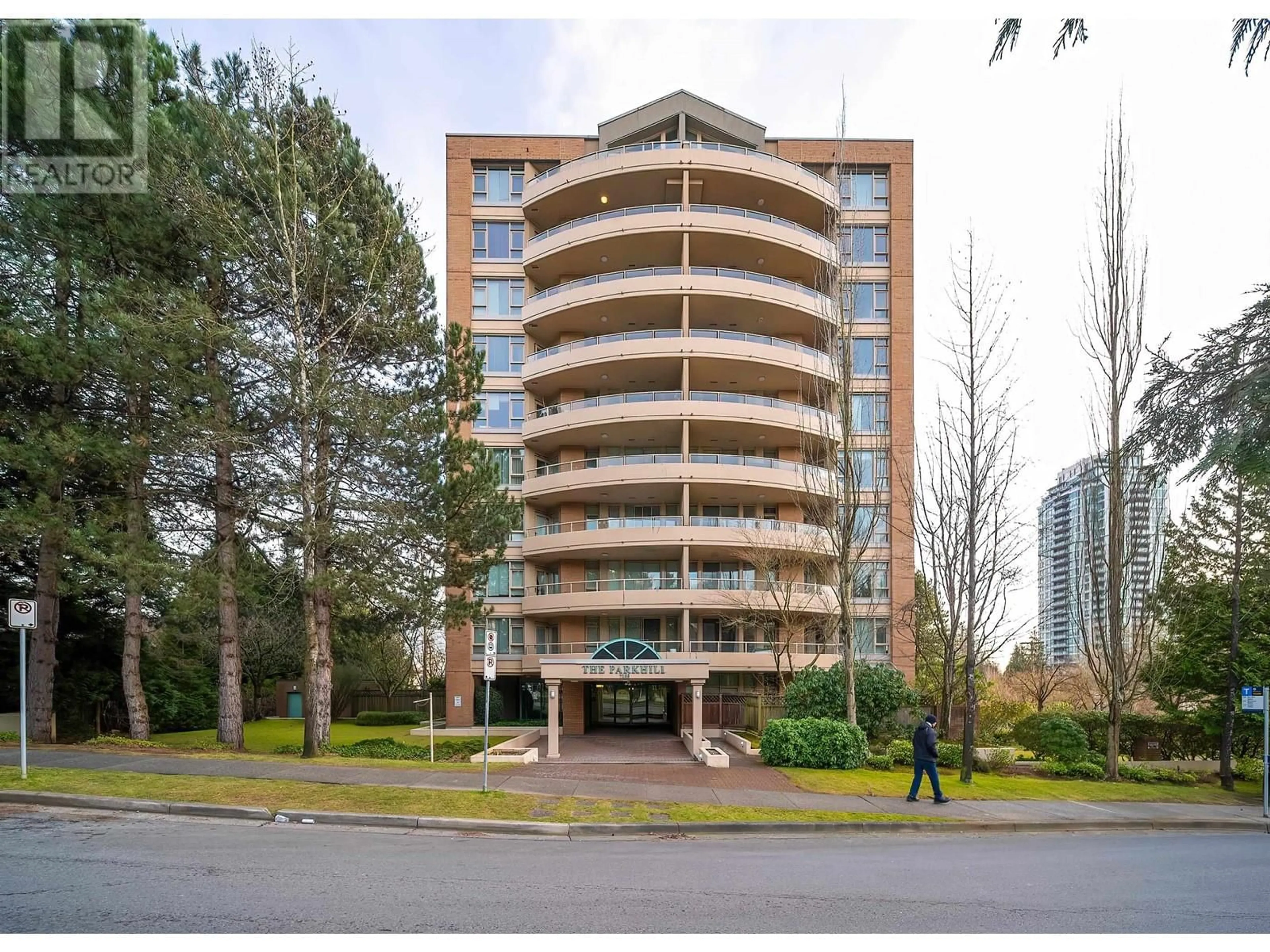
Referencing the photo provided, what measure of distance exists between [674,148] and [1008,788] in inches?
1051

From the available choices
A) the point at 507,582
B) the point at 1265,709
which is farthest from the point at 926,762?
the point at 507,582

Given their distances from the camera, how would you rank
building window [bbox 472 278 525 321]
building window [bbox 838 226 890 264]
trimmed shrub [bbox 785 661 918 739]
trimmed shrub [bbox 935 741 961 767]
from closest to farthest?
trimmed shrub [bbox 935 741 961 767]
trimmed shrub [bbox 785 661 918 739]
building window [bbox 472 278 525 321]
building window [bbox 838 226 890 264]

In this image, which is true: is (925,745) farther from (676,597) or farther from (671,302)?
(671,302)

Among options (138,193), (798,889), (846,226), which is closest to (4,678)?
(138,193)

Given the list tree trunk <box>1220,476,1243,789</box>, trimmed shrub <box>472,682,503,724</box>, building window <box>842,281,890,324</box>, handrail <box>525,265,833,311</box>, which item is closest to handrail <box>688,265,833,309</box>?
handrail <box>525,265,833,311</box>

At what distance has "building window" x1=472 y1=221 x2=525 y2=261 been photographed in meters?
34.0

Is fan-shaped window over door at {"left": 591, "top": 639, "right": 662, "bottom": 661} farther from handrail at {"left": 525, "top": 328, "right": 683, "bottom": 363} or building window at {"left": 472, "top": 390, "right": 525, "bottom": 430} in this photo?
building window at {"left": 472, "top": 390, "right": 525, "bottom": 430}

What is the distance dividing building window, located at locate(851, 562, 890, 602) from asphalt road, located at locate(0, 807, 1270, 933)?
18.6 m

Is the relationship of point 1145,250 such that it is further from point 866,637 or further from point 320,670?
point 320,670

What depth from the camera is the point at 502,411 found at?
33.1m

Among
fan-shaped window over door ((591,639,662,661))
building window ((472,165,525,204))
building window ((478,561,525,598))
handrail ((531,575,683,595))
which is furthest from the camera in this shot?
building window ((472,165,525,204))

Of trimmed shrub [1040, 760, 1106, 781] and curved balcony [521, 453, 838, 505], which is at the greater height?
curved balcony [521, 453, 838, 505]

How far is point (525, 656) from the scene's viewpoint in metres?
31.5

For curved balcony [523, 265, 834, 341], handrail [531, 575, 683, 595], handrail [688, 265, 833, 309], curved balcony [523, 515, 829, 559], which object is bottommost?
handrail [531, 575, 683, 595]
